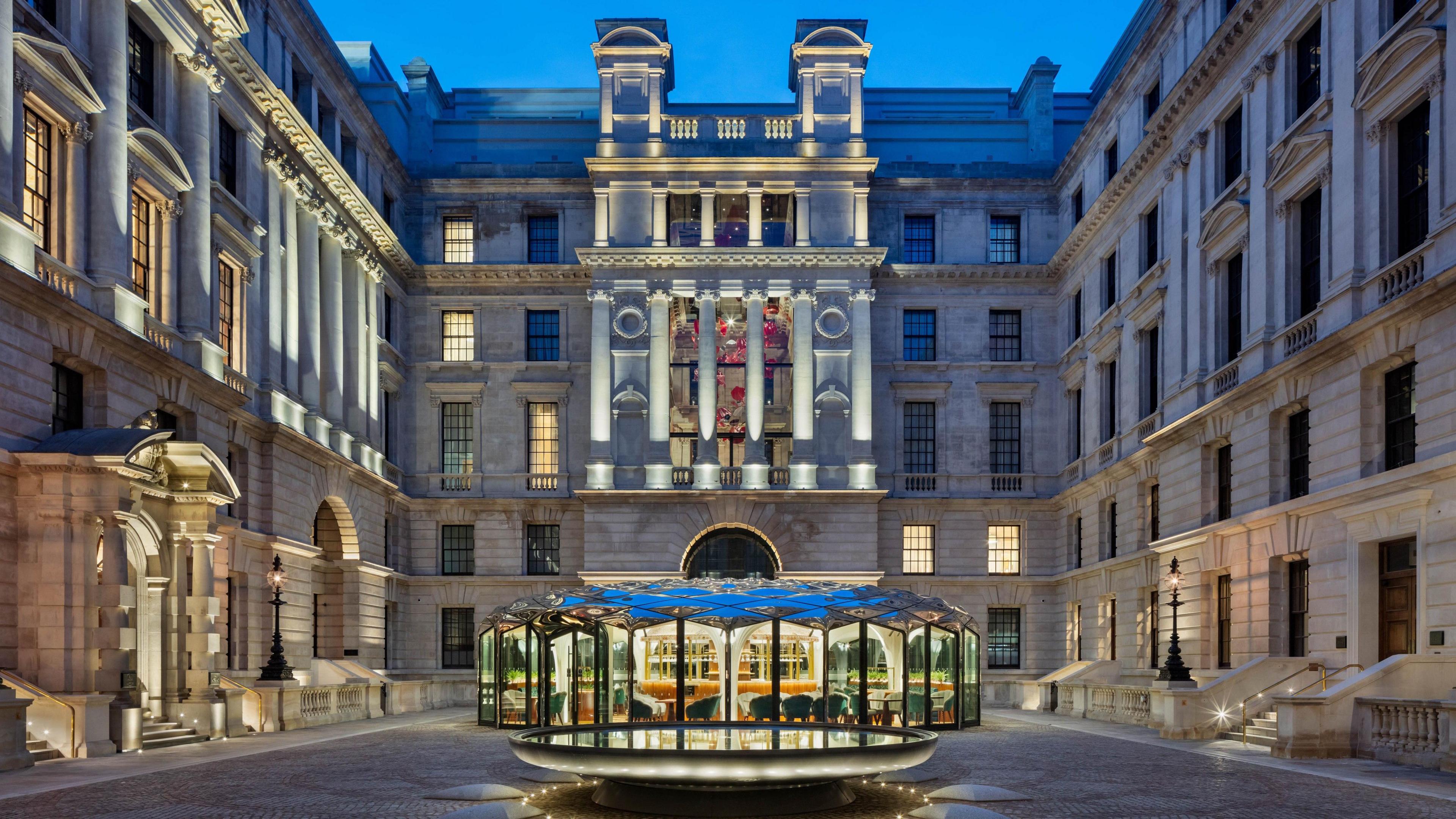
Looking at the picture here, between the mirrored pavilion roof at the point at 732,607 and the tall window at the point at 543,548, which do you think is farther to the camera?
the tall window at the point at 543,548

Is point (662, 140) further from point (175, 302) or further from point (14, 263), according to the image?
point (14, 263)

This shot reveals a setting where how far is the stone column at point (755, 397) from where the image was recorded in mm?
48281

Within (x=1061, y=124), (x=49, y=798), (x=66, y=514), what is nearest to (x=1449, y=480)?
(x=49, y=798)

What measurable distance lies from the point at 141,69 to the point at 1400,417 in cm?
2745

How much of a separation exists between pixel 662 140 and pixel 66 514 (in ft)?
99.6

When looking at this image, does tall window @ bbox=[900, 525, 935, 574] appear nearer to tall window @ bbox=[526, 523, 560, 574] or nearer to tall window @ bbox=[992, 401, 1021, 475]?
tall window @ bbox=[992, 401, 1021, 475]

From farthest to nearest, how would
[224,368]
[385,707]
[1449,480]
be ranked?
[385,707]
[224,368]
[1449,480]

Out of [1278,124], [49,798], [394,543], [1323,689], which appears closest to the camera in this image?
[49,798]

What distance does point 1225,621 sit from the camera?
32.4 meters

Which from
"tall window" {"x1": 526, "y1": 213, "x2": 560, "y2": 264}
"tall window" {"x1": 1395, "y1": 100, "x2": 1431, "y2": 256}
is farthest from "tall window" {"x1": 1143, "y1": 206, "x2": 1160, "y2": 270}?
"tall window" {"x1": 526, "y1": 213, "x2": 560, "y2": 264}

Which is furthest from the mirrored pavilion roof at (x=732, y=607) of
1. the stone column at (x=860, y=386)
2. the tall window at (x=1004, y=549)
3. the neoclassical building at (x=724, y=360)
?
the tall window at (x=1004, y=549)

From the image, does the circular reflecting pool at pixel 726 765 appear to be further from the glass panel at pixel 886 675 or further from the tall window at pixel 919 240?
the tall window at pixel 919 240

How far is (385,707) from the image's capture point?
39938 millimetres

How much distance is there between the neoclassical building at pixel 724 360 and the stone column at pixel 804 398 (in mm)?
160
